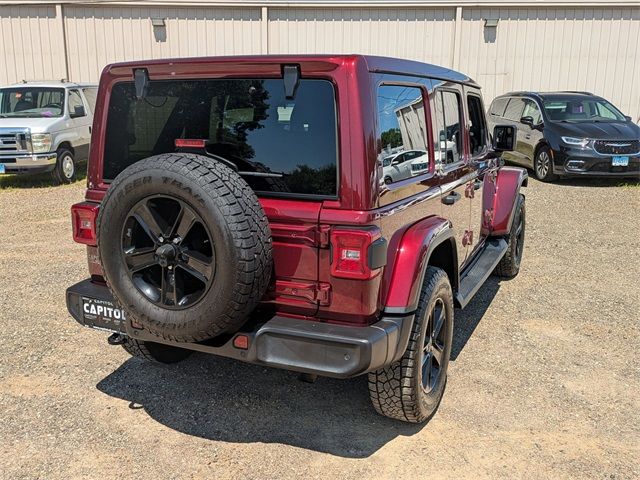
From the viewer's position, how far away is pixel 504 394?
145 inches

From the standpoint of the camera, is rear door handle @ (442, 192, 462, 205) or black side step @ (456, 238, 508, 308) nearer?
rear door handle @ (442, 192, 462, 205)

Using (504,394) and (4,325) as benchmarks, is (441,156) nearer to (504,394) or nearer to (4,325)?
(504,394)

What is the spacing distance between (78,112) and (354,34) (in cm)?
647

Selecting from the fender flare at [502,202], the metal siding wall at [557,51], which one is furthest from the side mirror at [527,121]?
the fender flare at [502,202]

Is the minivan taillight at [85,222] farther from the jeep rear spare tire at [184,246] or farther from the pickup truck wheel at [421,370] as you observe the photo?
the pickup truck wheel at [421,370]

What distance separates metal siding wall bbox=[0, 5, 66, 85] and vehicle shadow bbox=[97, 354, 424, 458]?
Answer: 12479 millimetres

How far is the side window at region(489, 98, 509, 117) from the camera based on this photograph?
516 inches

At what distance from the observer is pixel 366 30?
14180mm

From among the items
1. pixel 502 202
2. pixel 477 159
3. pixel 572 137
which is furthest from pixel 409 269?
pixel 572 137

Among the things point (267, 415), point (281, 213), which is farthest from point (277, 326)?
point (267, 415)

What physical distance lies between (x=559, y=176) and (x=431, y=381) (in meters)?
8.80

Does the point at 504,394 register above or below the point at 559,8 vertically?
below

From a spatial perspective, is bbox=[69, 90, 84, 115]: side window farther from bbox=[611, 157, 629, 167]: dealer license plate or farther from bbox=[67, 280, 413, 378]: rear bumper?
bbox=[611, 157, 629, 167]: dealer license plate

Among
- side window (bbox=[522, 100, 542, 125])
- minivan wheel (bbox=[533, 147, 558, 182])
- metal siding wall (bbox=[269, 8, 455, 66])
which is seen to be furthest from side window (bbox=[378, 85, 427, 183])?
metal siding wall (bbox=[269, 8, 455, 66])
